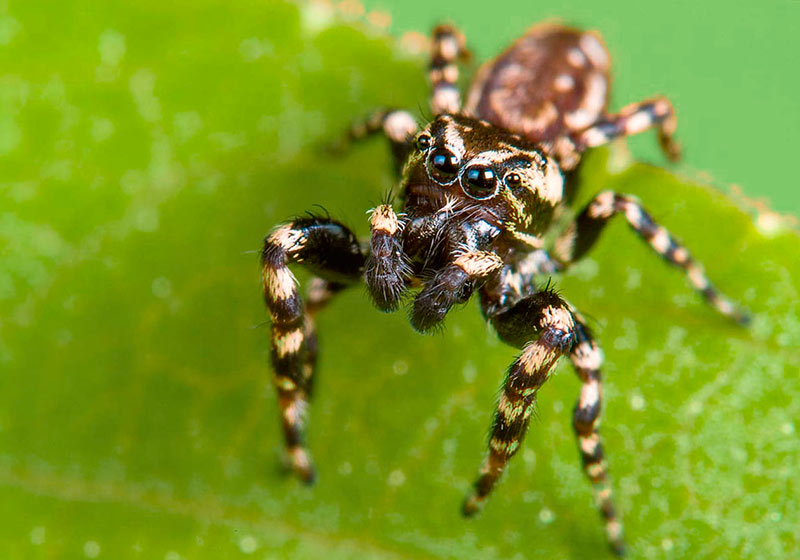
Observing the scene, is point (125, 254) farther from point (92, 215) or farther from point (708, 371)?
point (708, 371)

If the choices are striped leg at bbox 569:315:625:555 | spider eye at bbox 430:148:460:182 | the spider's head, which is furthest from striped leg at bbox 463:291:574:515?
spider eye at bbox 430:148:460:182

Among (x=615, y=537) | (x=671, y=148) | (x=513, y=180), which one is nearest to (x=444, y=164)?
(x=513, y=180)

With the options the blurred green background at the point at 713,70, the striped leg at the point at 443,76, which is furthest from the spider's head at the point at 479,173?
the blurred green background at the point at 713,70

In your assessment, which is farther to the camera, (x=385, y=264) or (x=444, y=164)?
(x=444, y=164)

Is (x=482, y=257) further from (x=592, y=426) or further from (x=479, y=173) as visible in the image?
(x=592, y=426)

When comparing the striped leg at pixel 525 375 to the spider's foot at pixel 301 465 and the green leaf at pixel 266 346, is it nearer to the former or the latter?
the green leaf at pixel 266 346

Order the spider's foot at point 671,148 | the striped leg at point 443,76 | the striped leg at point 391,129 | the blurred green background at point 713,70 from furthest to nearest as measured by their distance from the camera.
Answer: the blurred green background at point 713,70 → the spider's foot at point 671,148 → the striped leg at point 443,76 → the striped leg at point 391,129

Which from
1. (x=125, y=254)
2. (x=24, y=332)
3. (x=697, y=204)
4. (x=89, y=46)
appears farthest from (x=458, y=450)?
(x=89, y=46)
